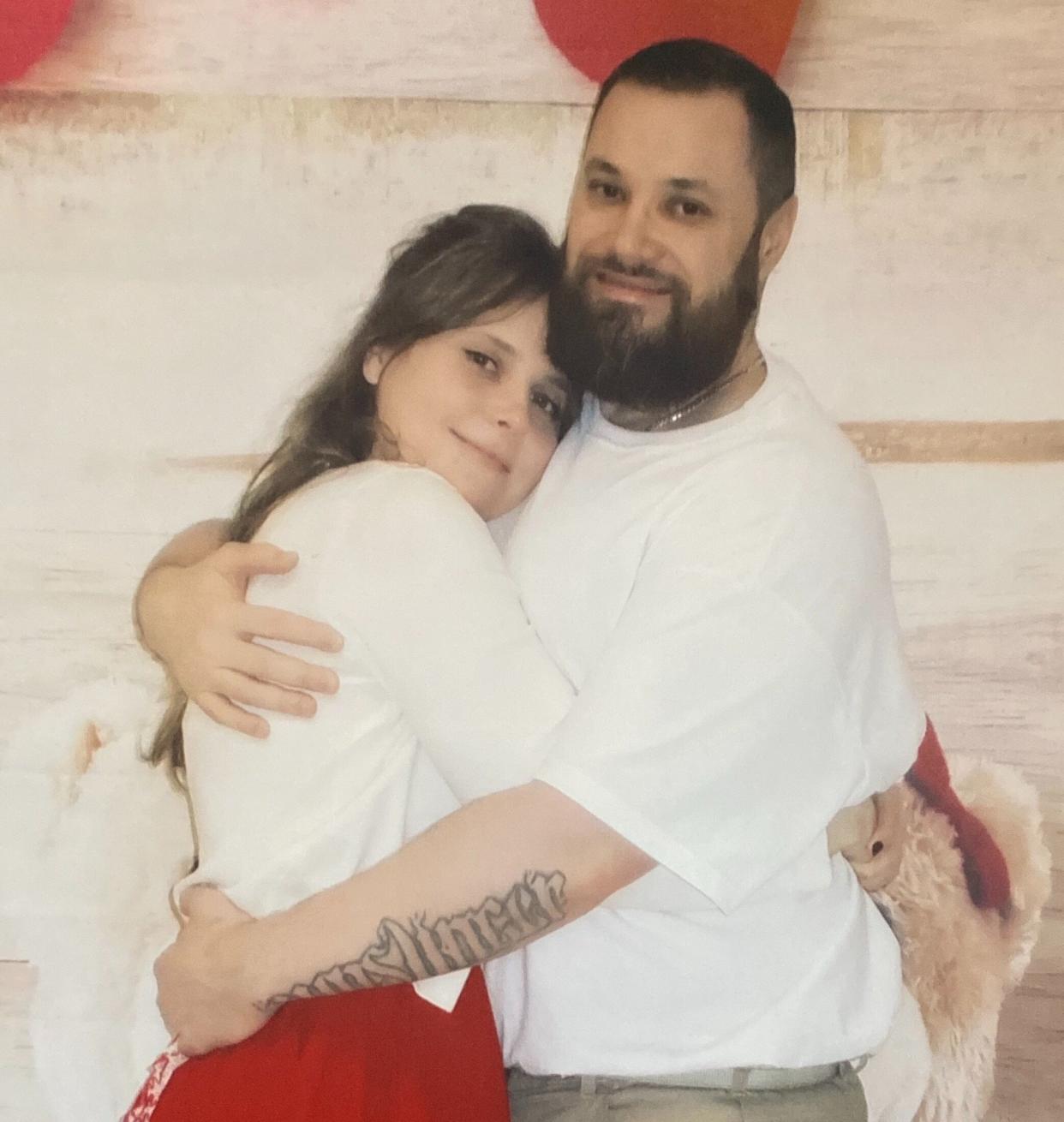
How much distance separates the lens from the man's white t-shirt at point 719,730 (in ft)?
2.71

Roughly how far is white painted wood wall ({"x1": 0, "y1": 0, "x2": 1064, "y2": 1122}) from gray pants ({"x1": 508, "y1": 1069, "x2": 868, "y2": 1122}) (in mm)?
385

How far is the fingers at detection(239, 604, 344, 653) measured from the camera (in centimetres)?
89

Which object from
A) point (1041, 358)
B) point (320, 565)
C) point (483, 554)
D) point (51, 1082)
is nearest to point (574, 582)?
point (483, 554)

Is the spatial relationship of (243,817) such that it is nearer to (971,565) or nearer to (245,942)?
(245,942)

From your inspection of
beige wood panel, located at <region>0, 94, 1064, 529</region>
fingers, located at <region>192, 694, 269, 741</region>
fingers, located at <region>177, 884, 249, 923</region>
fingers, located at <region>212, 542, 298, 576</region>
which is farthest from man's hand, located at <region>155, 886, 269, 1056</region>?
beige wood panel, located at <region>0, 94, 1064, 529</region>

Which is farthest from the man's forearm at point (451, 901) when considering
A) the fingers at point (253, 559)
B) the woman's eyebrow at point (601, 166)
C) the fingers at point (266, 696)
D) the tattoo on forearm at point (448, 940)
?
the woman's eyebrow at point (601, 166)

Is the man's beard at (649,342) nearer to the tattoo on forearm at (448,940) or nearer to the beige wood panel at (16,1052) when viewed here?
the tattoo on forearm at (448,940)

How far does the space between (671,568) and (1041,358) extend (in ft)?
1.77

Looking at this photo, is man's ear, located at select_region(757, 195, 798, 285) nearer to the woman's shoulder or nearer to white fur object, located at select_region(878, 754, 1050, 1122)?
the woman's shoulder

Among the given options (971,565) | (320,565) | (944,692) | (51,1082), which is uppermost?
(320,565)

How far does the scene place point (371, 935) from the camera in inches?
33.3

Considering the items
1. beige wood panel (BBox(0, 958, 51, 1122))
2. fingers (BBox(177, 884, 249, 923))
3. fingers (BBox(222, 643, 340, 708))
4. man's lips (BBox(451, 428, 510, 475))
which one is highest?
man's lips (BBox(451, 428, 510, 475))

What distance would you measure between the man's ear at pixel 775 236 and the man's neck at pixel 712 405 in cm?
8

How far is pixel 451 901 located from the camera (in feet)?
2.73
